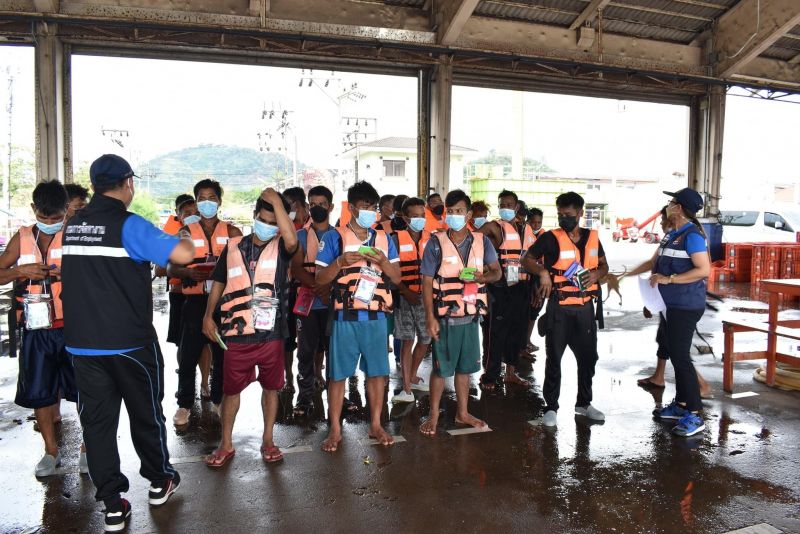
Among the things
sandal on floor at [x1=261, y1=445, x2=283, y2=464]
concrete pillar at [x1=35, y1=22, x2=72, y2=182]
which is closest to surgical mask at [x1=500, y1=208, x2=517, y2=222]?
sandal on floor at [x1=261, y1=445, x2=283, y2=464]

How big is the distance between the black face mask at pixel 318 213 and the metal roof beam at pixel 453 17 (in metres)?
6.76

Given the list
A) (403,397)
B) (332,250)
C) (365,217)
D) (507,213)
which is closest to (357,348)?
(332,250)

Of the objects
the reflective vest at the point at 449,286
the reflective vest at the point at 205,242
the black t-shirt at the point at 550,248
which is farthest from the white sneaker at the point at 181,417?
the black t-shirt at the point at 550,248

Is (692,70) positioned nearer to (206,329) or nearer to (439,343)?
(439,343)

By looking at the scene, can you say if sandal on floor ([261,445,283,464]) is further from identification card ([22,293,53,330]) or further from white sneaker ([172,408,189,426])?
identification card ([22,293,53,330])

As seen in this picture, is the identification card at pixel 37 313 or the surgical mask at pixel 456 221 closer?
the identification card at pixel 37 313

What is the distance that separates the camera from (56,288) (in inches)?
147

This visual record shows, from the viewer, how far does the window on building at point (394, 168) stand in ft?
106

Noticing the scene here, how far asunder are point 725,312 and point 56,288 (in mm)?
10102

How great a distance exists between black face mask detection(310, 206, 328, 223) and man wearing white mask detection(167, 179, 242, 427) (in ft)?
2.36

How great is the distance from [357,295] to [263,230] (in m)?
0.79

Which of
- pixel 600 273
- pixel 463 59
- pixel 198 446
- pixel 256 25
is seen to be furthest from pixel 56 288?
pixel 463 59

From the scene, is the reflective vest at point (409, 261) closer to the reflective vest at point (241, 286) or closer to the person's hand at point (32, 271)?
the reflective vest at point (241, 286)

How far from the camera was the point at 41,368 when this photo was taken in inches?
141
